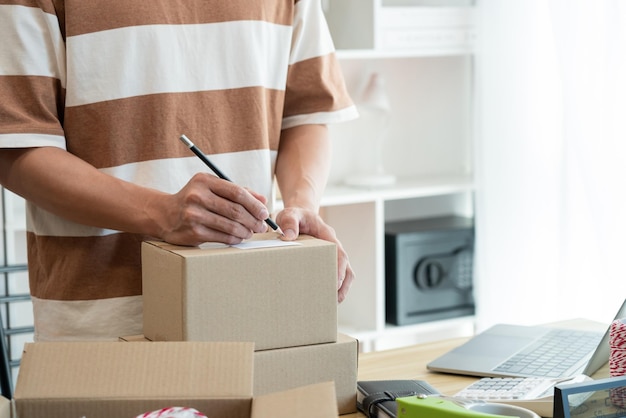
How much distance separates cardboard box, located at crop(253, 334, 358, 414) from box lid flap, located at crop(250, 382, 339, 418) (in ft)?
0.54

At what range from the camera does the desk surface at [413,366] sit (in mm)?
1307

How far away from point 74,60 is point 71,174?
16 centimetres

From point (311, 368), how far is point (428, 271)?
1971 millimetres

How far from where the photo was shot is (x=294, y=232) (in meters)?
1.12

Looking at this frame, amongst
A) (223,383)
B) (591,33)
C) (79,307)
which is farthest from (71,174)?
(591,33)

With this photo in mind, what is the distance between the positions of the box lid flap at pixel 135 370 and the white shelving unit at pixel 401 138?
75.2 inches

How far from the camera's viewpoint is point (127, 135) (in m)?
1.33

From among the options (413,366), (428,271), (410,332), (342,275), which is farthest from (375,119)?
(342,275)

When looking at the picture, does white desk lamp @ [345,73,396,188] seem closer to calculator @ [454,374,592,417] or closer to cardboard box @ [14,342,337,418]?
calculator @ [454,374,592,417]

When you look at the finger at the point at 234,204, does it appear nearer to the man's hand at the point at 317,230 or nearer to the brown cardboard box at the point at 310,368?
the man's hand at the point at 317,230

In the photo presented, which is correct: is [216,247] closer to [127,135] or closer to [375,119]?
[127,135]

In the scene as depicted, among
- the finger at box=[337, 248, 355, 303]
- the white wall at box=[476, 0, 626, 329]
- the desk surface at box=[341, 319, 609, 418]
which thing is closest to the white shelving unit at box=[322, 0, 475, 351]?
the white wall at box=[476, 0, 626, 329]

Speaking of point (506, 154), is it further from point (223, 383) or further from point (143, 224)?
point (223, 383)

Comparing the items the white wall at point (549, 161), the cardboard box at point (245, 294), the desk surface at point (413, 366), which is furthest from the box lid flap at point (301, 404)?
the white wall at point (549, 161)
